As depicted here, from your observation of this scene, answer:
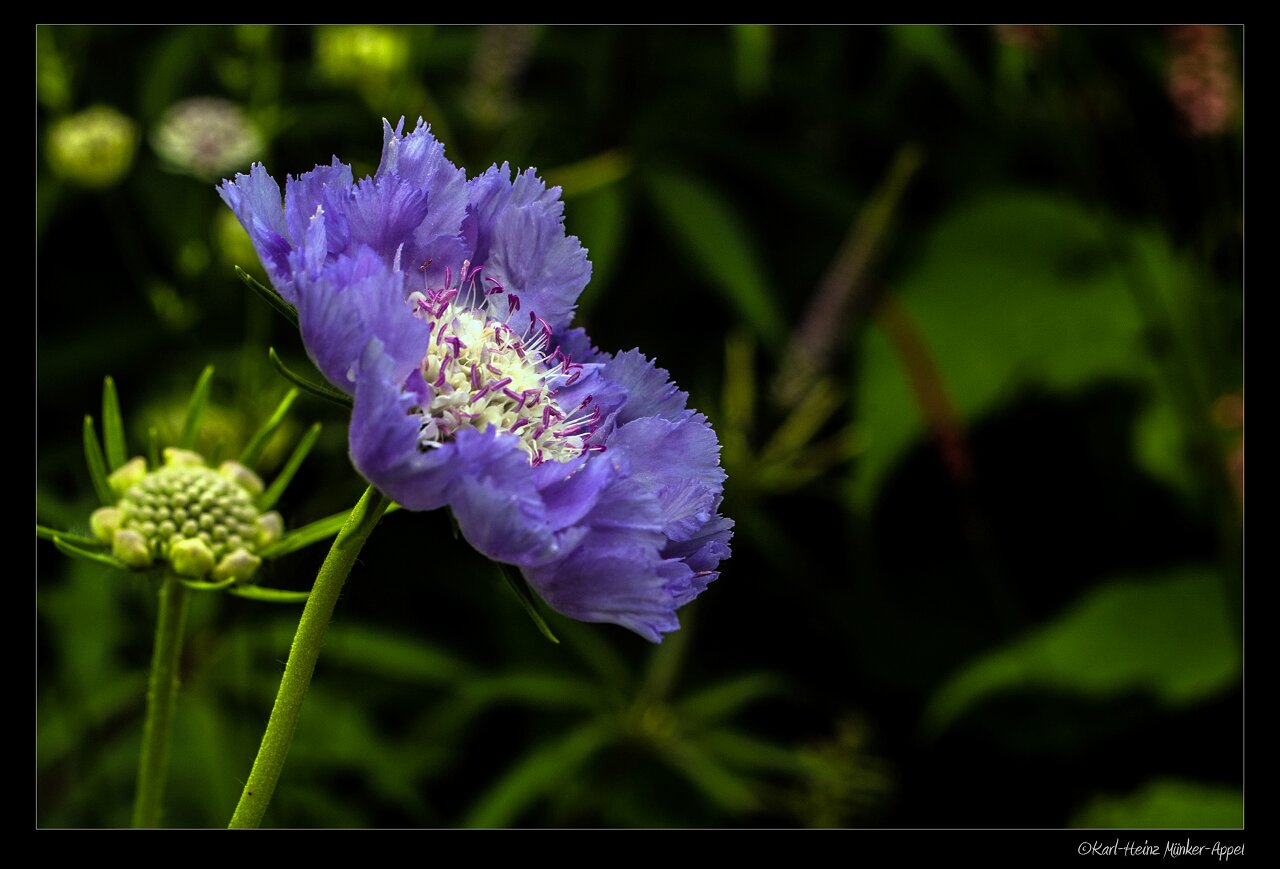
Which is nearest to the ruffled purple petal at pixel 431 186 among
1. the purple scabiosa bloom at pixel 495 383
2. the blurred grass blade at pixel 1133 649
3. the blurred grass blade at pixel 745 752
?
the purple scabiosa bloom at pixel 495 383

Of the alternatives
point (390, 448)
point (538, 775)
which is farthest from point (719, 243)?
point (390, 448)

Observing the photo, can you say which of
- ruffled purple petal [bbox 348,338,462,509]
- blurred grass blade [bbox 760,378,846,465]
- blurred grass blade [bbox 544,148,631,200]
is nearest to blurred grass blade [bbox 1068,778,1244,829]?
blurred grass blade [bbox 760,378,846,465]

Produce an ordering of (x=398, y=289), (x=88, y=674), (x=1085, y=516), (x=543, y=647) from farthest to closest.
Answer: (x=1085, y=516) < (x=543, y=647) < (x=88, y=674) < (x=398, y=289)

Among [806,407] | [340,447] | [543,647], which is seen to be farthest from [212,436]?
[806,407]

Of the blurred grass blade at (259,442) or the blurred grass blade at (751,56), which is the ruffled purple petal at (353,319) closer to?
the blurred grass blade at (259,442)

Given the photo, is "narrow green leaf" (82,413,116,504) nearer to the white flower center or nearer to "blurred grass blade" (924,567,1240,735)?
the white flower center
